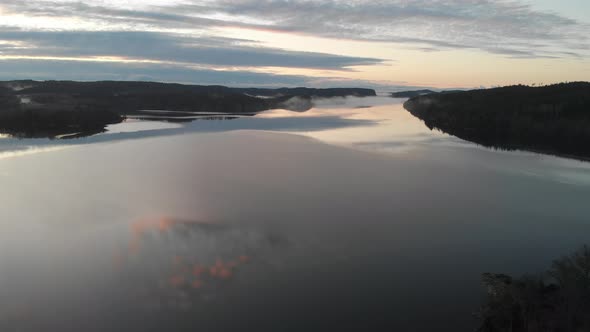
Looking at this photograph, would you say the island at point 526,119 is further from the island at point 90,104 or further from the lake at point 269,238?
the island at point 90,104

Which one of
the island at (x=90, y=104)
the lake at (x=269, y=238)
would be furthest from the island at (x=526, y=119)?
the island at (x=90, y=104)

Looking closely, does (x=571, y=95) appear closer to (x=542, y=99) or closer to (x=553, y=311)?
(x=542, y=99)

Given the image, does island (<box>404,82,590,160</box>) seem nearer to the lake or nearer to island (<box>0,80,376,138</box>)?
the lake

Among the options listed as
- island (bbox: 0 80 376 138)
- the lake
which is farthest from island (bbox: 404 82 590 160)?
island (bbox: 0 80 376 138)

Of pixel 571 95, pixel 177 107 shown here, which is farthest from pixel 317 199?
pixel 177 107

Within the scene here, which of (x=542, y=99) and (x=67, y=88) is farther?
(x=67, y=88)

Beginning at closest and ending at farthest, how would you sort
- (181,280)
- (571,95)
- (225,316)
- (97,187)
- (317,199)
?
(225,316), (181,280), (317,199), (97,187), (571,95)
